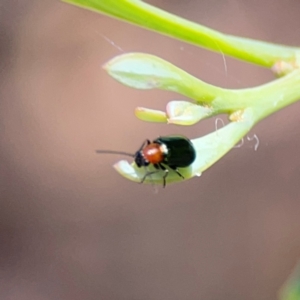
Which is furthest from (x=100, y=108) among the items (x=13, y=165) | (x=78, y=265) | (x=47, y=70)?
(x=78, y=265)

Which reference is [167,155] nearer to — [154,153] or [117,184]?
[154,153]

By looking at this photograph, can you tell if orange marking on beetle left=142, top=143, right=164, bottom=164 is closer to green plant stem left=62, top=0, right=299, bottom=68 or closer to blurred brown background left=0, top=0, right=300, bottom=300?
green plant stem left=62, top=0, right=299, bottom=68

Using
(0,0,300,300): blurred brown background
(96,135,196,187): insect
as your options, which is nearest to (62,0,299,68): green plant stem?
(96,135,196,187): insect

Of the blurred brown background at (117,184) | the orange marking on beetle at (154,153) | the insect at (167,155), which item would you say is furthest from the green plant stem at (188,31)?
the blurred brown background at (117,184)

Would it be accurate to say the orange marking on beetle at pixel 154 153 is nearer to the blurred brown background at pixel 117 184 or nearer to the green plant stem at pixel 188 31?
the green plant stem at pixel 188 31

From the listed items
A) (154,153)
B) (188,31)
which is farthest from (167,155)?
(188,31)
